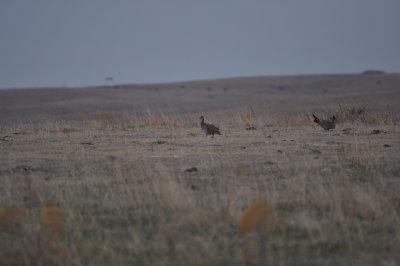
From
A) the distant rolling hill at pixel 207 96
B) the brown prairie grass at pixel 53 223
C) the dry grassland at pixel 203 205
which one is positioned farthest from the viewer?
the distant rolling hill at pixel 207 96

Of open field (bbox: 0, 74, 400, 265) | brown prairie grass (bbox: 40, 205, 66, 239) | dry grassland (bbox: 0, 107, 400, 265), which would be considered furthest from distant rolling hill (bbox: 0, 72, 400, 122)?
brown prairie grass (bbox: 40, 205, 66, 239)

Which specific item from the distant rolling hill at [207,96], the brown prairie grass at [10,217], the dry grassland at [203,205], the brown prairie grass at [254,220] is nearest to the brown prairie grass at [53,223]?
the dry grassland at [203,205]

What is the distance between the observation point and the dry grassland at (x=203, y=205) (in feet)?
18.5

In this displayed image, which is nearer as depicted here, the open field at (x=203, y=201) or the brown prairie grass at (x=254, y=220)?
the open field at (x=203, y=201)

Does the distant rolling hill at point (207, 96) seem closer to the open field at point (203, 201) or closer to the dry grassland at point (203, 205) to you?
the open field at point (203, 201)

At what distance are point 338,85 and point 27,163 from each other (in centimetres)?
6596

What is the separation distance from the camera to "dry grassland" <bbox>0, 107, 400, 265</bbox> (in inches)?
223

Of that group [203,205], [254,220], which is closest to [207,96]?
[203,205]

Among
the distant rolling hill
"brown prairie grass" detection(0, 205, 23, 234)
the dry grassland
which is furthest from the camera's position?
the distant rolling hill

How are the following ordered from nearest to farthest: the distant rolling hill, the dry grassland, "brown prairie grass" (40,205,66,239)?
the dry grassland < "brown prairie grass" (40,205,66,239) < the distant rolling hill

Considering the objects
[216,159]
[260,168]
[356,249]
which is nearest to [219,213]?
[356,249]

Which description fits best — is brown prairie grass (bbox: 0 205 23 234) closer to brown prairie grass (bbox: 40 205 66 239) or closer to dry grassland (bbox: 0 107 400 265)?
dry grassland (bbox: 0 107 400 265)

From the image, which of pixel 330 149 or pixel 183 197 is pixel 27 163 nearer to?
pixel 183 197

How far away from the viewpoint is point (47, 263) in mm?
5477
